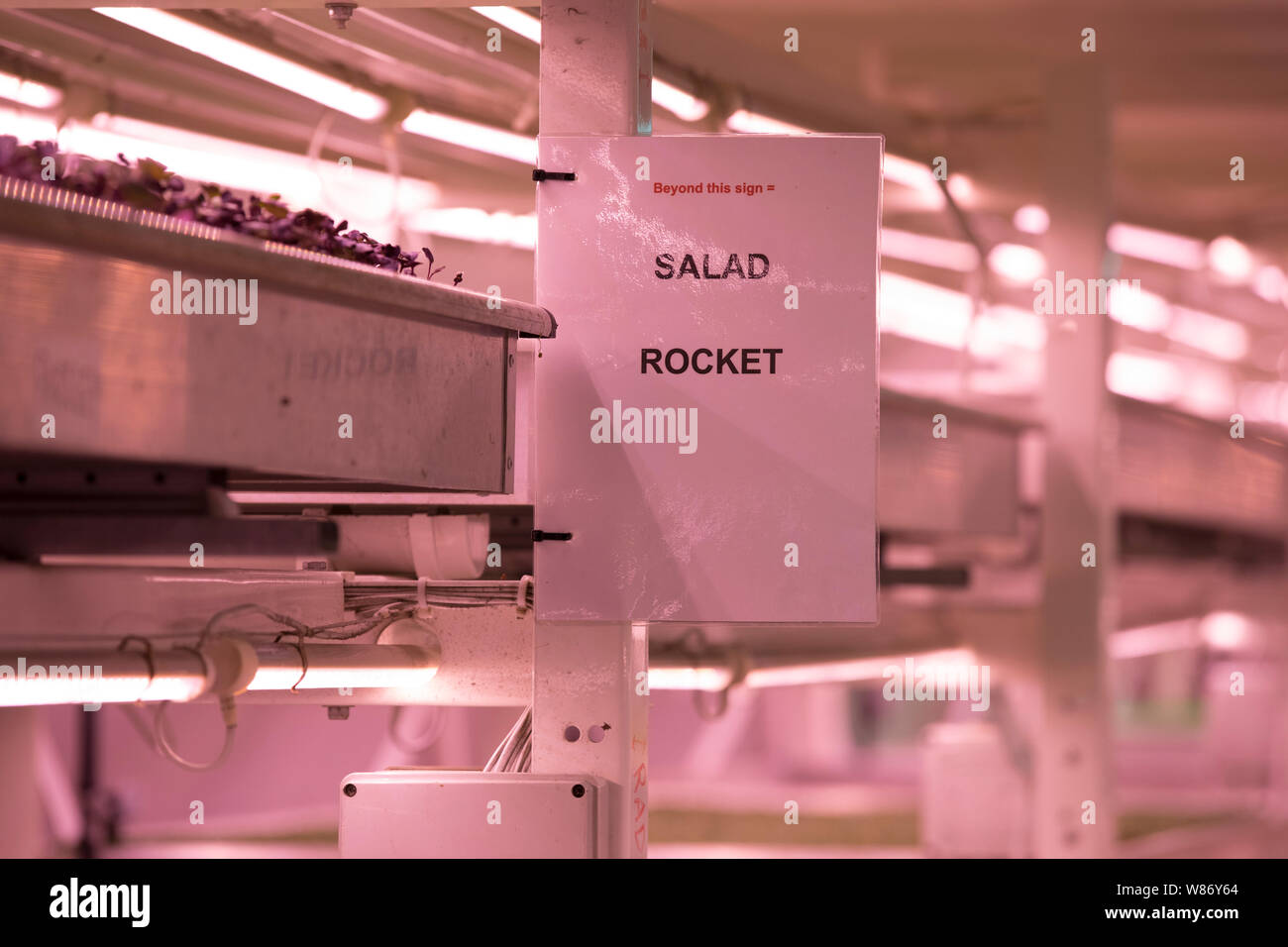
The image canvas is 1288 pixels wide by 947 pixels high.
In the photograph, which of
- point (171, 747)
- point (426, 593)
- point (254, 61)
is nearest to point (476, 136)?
point (254, 61)

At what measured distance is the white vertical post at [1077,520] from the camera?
3990 millimetres

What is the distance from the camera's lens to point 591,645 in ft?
6.06

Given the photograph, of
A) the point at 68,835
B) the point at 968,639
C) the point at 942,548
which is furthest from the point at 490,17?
the point at 68,835

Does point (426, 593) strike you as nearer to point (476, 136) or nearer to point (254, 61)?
point (254, 61)

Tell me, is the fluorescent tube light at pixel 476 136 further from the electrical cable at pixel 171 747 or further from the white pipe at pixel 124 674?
the electrical cable at pixel 171 747

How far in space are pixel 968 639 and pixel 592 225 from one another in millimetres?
2960

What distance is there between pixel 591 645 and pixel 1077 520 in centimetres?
254

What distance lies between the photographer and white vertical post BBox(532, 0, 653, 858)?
6.03ft

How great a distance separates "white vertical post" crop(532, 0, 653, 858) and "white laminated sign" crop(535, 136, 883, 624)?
0.09m

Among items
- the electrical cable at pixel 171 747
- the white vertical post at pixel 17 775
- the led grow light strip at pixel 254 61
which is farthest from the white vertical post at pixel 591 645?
the white vertical post at pixel 17 775

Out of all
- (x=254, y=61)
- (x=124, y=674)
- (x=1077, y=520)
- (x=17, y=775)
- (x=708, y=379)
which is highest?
(x=254, y=61)

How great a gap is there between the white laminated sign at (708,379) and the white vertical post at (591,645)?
3.4 inches
